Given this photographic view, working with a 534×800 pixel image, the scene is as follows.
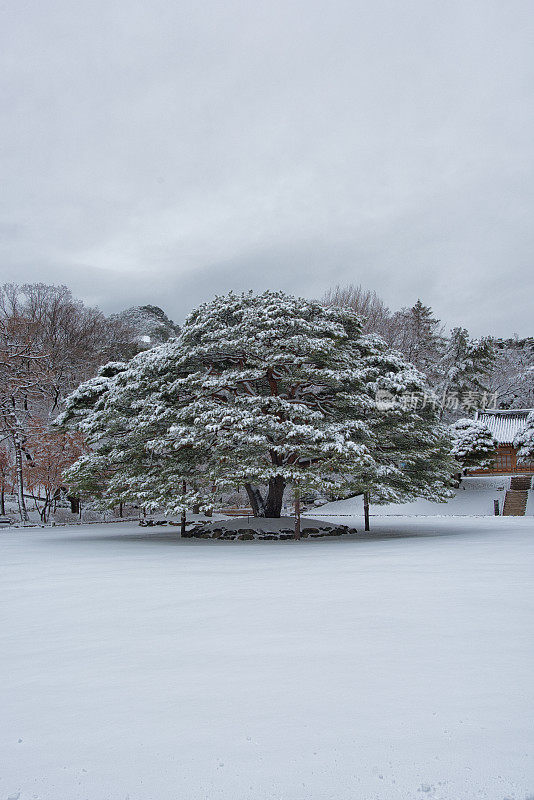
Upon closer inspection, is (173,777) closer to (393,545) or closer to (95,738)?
(95,738)

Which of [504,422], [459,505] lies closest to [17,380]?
[459,505]

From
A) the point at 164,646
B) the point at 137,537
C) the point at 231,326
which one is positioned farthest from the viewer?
the point at 137,537

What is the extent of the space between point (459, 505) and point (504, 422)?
786cm

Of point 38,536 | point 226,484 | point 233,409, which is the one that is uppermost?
point 233,409

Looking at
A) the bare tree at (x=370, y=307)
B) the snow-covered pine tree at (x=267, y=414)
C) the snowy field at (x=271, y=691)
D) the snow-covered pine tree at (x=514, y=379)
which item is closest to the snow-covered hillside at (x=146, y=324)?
the bare tree at (x=370, y=307)

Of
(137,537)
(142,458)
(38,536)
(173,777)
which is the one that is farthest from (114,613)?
(38,536)

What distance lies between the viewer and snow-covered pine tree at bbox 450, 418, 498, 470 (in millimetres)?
33375

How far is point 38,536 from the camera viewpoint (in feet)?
63.5

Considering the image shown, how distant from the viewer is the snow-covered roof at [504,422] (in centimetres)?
3750

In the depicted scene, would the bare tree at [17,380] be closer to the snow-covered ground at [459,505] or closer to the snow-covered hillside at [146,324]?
the snow-covered ground at [459,505]

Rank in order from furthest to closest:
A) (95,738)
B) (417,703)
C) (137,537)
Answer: (137,537) → (417,703) → (95,738)

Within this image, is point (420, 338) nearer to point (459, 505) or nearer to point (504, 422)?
point (504, 422)

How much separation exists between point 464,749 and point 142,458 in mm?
15051

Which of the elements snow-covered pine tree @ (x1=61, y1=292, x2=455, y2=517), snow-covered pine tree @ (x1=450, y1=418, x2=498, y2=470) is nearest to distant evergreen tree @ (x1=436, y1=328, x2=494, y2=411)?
snow-covered pine tree @ (x1=450, y1=418, x2=498, y2=470)
